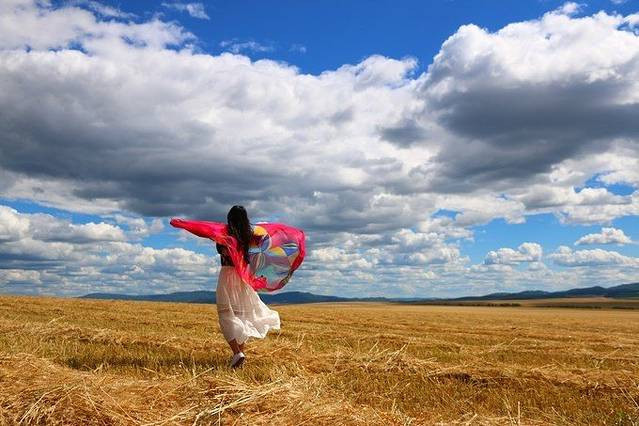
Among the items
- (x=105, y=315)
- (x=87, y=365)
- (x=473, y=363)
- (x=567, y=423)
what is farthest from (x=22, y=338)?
(x=567, y=423)

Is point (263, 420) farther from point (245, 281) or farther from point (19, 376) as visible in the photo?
point (245, 281)

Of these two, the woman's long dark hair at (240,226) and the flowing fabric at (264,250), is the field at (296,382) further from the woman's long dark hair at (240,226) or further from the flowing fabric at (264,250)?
the woman's long dark hair at (240,226)

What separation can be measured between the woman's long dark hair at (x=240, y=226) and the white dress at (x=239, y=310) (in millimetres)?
436

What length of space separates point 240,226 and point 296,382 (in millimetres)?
3779

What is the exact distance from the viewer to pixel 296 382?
6.17 metres

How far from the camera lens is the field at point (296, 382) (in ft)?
16.5

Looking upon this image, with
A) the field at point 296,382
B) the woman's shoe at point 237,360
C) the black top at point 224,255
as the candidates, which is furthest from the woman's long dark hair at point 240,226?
the field at point 296,382

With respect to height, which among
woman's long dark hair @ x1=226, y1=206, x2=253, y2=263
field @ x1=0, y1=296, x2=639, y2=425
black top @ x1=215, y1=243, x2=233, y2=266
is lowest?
field @ x1=0, y1=296, x2=639, y2=425

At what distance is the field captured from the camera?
5035mm

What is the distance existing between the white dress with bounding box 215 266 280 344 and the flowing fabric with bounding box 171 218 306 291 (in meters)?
0.17

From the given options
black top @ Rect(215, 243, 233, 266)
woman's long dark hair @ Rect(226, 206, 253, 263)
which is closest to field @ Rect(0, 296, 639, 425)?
black top @ Rect(215, 243, 233, 266)

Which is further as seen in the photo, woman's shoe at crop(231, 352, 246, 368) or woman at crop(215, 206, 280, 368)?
woman at crop(215, 206, 280, 368)

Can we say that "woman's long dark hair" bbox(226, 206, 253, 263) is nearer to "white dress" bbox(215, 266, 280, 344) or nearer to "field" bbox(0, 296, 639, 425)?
"white dress" bbox(215, 266, 280, 344)

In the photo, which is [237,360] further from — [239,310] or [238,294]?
[238,294]
